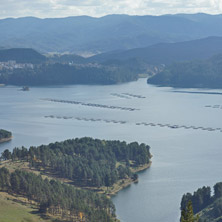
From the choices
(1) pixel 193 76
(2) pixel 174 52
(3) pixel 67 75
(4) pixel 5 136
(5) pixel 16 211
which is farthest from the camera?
(2) pixel 174 52

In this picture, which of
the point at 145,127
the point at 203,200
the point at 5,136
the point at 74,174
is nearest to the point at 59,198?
the point at 74,174

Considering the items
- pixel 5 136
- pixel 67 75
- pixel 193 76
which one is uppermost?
pixel 67 75

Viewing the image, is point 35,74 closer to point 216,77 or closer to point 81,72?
point 81,72

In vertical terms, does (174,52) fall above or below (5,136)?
above

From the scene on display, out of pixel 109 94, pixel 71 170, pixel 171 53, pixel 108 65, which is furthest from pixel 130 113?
pixel 171 53

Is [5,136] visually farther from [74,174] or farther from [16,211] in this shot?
[16,211]

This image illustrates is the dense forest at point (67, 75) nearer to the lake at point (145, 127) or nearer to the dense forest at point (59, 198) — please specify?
the lake at point (145, 127)
